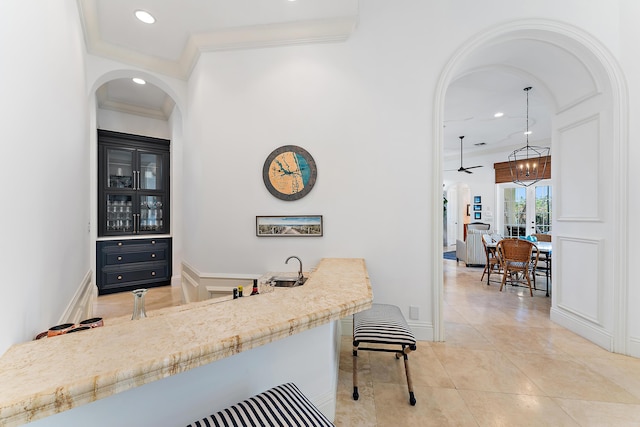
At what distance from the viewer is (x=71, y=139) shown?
6.07 feet

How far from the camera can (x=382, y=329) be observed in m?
1.87

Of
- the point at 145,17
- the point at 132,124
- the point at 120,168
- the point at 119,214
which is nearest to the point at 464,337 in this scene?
the point at 145,17

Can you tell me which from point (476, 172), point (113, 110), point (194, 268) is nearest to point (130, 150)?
point (113, 110)

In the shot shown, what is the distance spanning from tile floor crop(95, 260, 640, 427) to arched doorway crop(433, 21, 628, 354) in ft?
1.05

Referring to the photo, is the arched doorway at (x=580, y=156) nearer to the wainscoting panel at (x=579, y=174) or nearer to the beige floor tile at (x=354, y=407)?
the wainscoting panel at (x=579, y=174)

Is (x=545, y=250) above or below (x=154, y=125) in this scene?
below

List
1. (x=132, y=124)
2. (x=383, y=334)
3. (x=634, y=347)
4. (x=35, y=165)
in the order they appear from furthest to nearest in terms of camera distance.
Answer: (x=132, y=124) < (x=634, y=347) < (x=383, y=334) < (x=35, y=165)

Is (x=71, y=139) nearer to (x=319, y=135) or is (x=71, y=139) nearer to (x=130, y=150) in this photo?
(x=319, y=135)

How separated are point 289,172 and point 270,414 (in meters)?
2.28

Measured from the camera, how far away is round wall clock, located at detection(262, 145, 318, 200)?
280cm

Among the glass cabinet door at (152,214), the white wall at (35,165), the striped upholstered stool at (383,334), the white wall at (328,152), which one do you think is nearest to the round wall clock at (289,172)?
the white wall at (328,152)

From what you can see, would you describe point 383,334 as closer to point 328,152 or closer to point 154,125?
point 328,152

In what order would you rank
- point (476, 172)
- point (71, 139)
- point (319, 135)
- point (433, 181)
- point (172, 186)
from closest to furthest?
point (71, 139) → point (433, 181) → point (319, 135) → point (172, 186) → point (476, 172)

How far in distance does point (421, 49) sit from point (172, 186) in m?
4.71
